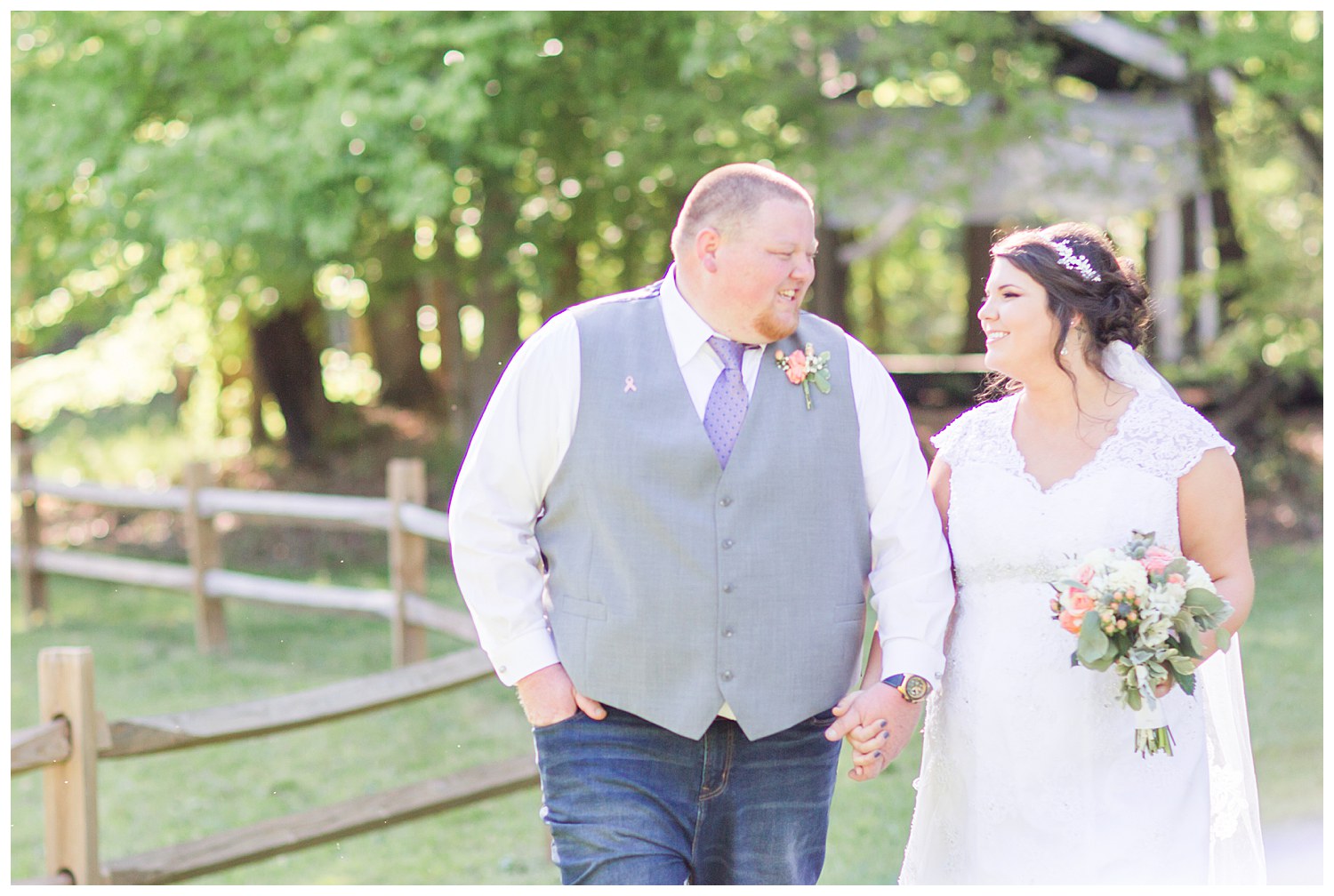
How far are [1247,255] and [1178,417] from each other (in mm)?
10608

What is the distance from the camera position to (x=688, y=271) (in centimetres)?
321

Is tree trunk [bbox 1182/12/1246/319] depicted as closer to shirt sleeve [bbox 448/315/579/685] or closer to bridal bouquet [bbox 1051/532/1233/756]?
bridal bouquet [bbox 1051/532/1233/756]

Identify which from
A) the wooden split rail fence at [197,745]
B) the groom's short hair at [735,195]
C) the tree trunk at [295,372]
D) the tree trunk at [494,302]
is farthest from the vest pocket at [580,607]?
the tree trunk at [295,372]

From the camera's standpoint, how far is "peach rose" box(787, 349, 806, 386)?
3146 mm

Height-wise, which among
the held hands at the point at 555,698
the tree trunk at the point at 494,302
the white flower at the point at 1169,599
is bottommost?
the held hands at the point at 555,698

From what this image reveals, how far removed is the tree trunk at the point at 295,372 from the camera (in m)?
15.9

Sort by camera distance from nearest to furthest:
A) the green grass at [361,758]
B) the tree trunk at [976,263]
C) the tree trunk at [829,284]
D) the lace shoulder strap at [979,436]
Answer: the lace shoulder strap at [979,436] → the green grass at [361,758] → the tree trunk at [829,284] → the tree trunk at [976,263]

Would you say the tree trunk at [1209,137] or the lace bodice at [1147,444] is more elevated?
the tree trunk at [1209,137]

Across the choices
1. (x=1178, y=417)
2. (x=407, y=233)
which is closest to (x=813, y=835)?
(x=1178, y=417)

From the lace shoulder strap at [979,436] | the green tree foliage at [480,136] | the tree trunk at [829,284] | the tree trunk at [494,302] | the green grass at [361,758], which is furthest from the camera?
the tree trunk at [829,284]

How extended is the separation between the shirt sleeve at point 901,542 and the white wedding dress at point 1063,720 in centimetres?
22

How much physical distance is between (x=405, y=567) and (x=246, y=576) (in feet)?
8.12

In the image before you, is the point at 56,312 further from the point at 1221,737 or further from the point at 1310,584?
the point at 1221,737

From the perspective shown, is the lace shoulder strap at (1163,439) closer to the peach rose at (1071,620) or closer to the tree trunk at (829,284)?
the peach rose at (1071,620)
